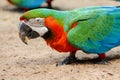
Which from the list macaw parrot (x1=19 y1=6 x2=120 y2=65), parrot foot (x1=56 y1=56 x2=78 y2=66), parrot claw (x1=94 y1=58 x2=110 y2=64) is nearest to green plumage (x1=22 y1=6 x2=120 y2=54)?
macaw parrot (x1=19 y1=6 x2=120 y2=65)

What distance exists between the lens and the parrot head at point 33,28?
→ 12.0 feet

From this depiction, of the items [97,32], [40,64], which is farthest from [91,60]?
[40,64]

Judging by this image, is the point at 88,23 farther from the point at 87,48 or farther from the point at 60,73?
the point at 60,73

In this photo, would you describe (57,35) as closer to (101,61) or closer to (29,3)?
(101,61)

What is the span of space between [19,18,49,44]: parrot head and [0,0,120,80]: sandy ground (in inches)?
12.9

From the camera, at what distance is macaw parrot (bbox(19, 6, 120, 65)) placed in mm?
3582

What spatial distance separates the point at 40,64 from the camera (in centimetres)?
393

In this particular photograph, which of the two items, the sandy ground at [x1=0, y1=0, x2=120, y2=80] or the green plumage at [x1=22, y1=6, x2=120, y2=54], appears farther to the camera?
the green plumage at [x1=22, y1=6, x2=120, y2=54]

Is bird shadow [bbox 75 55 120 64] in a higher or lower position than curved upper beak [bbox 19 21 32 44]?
lower

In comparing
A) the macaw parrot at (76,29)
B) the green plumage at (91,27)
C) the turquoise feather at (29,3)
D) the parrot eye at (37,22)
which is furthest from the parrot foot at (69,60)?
the turquoise feather at (29,3)

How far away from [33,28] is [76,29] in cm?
41

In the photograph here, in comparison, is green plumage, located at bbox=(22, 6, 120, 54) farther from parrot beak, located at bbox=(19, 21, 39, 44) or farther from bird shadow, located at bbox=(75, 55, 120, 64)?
bird shadow, located at bbox=(75, 55, 120, 64)

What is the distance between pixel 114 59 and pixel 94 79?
2.36ft

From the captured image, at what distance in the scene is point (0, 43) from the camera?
5.14 meters
